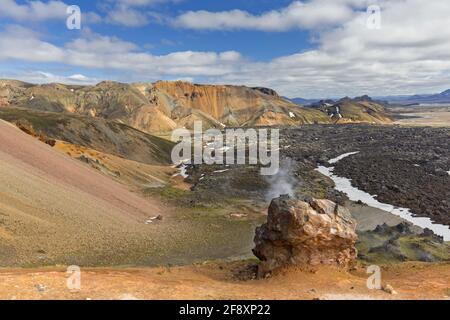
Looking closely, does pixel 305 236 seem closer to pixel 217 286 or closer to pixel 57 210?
pixel 217 286

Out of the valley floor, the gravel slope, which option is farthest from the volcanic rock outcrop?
the gravel slope

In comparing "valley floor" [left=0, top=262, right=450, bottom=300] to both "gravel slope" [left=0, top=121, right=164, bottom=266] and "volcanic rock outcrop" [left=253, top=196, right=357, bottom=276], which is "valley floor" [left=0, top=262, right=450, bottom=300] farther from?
"gravel slope" [left=0, top=121, right=164, bottom=266]

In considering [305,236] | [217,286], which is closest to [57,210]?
[217,286]

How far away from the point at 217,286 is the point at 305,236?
19.0ft

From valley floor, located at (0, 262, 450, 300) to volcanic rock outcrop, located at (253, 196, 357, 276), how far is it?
0.82 metres

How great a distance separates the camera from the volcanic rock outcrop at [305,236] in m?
22.7

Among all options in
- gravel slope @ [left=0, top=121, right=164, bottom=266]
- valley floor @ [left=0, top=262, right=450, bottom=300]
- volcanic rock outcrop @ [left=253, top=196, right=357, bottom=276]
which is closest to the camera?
valley floor @ [left=0, top=262, right=450, bottom=300]

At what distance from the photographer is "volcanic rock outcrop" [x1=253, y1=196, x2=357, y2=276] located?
22734 mm

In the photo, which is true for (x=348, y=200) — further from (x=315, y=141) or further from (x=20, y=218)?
(x=315, y=141)

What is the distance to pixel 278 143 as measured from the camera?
513 ft

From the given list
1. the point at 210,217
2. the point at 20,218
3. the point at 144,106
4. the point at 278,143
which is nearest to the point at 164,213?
the point at 210,217

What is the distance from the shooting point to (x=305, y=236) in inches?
891
